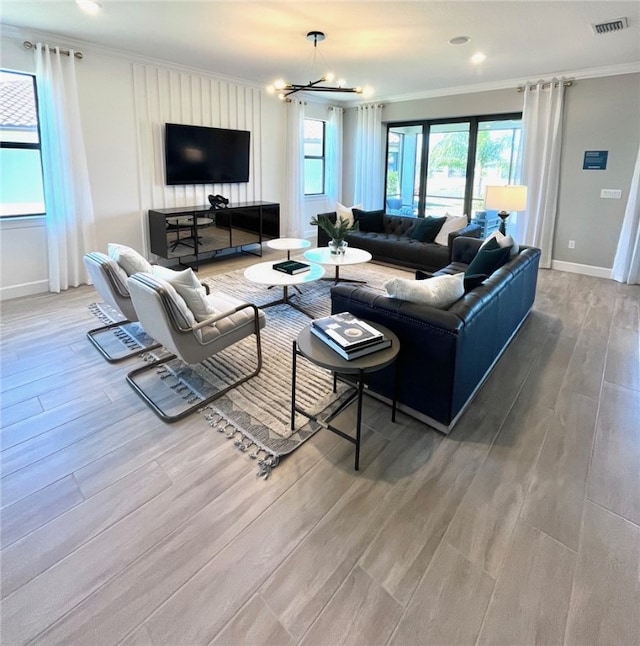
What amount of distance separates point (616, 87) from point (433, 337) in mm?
5147

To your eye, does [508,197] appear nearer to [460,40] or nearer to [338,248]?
[460,40]

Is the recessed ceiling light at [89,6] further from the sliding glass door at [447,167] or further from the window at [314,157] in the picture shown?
the sliding glass door at [447,167]

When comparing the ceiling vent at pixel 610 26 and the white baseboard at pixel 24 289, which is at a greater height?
the ceiling vent at pixel 610 26

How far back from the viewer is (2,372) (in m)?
3.04

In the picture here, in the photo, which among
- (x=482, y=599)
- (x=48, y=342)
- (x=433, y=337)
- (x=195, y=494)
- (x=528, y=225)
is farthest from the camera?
(x=528, y=225)

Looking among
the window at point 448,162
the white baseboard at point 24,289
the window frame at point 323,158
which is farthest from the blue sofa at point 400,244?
the white baseboard at point 24,289

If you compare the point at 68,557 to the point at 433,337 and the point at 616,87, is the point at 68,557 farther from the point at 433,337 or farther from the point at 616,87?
the point at 616,87

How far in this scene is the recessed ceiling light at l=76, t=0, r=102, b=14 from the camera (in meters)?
3.36

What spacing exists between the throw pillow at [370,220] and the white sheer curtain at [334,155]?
190 cm

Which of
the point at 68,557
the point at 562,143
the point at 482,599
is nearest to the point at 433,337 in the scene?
the point at 482,599

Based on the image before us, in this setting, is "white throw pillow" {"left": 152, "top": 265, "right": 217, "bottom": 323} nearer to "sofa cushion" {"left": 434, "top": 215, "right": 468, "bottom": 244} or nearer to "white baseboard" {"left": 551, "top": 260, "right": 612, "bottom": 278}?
"sofa cushion" {"left": 434, "top": 215, "right": 468, "bottom": 244}

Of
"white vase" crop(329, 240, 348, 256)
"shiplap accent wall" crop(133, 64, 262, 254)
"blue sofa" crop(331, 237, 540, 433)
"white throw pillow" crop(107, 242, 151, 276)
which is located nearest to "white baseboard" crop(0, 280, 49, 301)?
"shiplap accent wall" crop(133, 64, 262, 254)

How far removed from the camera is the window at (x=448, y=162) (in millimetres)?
6426

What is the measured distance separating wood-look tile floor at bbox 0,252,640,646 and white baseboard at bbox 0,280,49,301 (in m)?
2.34
